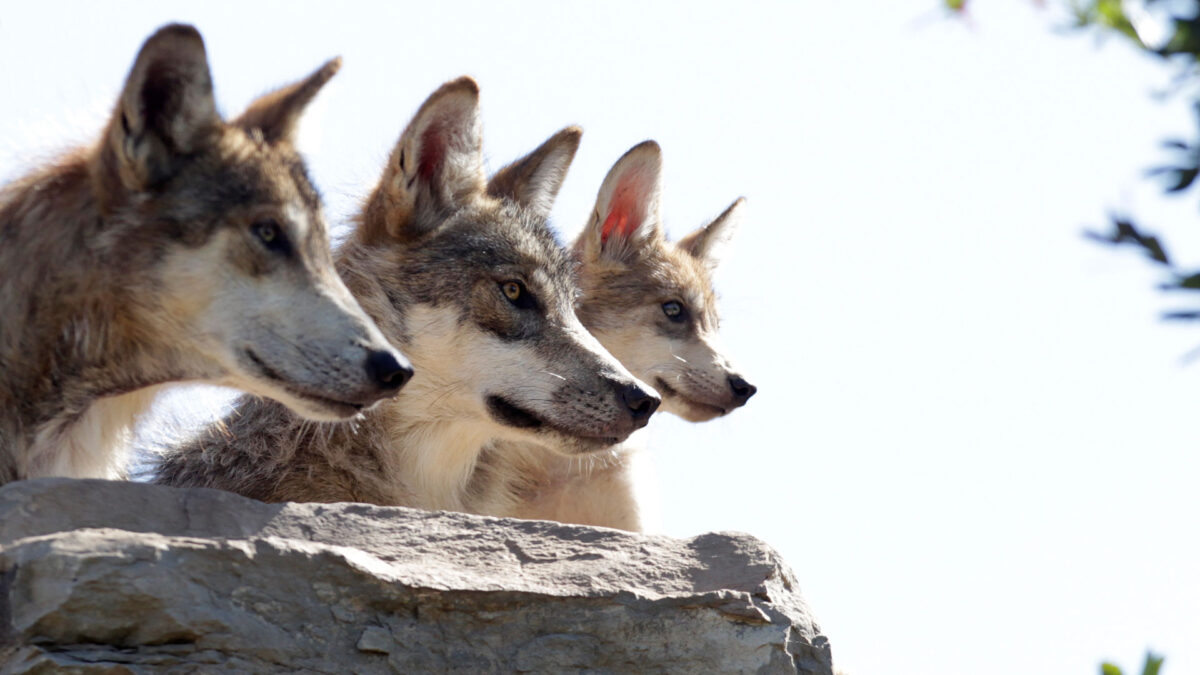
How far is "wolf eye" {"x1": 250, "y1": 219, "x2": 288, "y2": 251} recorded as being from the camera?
16.2 feet

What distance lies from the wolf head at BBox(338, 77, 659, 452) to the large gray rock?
3.29 feet

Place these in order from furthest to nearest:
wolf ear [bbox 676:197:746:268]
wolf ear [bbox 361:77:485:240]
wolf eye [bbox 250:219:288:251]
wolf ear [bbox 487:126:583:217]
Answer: wolf ear [bbox 676:197:746:268] → wolf ear [bbox 487:126:583:217] → wolf ear [bbox 361:77:485:240] → wolf eye [bbox 250:219:288:251]

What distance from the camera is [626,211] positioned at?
347 inches

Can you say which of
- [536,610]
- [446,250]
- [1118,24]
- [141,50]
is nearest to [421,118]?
[446,250]

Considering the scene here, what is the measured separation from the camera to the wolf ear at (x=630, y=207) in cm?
871

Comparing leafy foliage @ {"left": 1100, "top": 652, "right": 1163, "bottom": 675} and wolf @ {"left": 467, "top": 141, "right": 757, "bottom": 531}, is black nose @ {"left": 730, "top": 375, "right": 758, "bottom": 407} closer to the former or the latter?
wolf @ {"left": 467, "top": 141, "right": 757, "bottom": 531}

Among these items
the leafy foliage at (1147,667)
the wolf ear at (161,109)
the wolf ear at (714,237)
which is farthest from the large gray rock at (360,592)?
the wolf ear at (714,237)

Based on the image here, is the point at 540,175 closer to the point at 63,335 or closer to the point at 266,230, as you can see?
the point at 266,230

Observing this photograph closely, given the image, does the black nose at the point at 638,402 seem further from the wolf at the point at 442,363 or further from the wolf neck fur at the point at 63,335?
the wolf neck fur at the point at 63,335

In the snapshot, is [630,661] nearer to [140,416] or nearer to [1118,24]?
[140,416]

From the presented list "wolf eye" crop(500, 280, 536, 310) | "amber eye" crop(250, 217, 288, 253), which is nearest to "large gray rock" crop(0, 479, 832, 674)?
"amber eye" crop(250, 217, 288, 253)

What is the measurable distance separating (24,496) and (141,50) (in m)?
1.60

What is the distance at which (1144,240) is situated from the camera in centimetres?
201

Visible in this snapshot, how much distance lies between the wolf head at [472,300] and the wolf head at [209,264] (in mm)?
1409
